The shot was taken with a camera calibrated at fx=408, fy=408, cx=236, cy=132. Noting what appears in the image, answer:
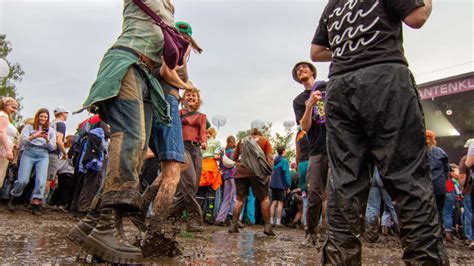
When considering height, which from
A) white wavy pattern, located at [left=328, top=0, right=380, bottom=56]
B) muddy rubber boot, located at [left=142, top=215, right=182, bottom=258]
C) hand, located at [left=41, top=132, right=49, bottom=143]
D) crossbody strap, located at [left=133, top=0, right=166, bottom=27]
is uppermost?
crossbody strap, located at [left=133, top=0, right=166, bottom=27]

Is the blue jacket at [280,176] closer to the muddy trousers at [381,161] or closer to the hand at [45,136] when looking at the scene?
the hand at [45,136]

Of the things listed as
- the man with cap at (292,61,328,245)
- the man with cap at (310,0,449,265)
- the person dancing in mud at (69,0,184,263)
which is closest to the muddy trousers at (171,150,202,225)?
the man with cap at (292,61,328,245)

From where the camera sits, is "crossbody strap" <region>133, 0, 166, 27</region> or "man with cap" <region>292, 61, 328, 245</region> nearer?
"crossbody strap" <region>133, 0, 166, 27</region>

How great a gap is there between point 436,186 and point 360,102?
19.5 feet

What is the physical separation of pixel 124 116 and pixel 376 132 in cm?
163

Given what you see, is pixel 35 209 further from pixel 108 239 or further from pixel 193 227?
pixel 108 239

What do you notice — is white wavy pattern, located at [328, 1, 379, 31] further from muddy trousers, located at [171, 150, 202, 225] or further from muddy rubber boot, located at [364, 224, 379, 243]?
muddy rubber boot, located at [364, 224, 379, 243]

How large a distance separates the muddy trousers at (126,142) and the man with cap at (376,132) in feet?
4.16

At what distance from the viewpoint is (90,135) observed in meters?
7.60

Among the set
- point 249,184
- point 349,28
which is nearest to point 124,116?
point 349,28

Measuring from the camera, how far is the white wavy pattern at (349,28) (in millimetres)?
2404

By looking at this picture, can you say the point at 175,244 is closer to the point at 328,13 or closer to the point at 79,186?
the point at 328,13

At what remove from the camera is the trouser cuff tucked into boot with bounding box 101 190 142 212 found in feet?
8.62

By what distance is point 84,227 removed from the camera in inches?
109
